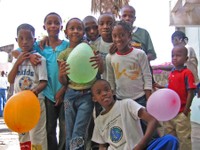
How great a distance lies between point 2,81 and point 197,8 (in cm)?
704

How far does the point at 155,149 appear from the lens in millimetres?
2404

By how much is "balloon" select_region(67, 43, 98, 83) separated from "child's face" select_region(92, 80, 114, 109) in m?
0.13

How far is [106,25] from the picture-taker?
3.09 m

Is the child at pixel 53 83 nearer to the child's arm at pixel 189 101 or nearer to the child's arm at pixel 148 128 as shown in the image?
the child's arm at pixel 148 128

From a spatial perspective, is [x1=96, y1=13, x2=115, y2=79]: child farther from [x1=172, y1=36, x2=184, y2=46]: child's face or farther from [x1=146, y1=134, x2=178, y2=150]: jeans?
[x1=172, y1=36, x2=184, y2=46]: child's face

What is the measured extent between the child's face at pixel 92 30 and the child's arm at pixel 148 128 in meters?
1.07

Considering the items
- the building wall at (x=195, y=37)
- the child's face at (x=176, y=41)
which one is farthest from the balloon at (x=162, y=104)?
the building wall at (x=195, y=37)

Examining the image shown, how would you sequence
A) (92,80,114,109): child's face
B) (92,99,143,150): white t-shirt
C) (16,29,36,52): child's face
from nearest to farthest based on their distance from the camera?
(92,99,143,150): white t-shirt → (92,80,114,109): child's face → (16,29,36,52): child's face

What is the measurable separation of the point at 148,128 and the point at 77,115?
2.41 feet

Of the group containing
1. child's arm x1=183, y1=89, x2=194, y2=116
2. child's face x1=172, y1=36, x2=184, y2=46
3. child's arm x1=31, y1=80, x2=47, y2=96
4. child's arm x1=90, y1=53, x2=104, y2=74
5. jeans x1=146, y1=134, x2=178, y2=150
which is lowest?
jeans x1=146, y1=134, x2=178, y2=150

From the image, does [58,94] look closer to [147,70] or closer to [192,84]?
[147,70]

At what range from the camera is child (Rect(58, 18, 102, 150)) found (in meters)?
2.92

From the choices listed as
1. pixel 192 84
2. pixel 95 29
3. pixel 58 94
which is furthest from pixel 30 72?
pixel 192 84

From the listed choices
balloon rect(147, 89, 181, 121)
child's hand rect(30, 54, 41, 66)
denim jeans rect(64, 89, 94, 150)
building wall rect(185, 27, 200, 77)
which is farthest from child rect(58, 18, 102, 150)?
building wall rect(185, 27, 200, 77)
